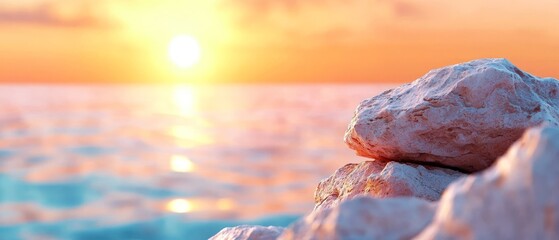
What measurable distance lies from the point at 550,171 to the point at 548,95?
3260 mm

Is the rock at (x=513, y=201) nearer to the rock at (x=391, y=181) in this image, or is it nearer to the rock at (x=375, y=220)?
the rock at (x=375, y=220)

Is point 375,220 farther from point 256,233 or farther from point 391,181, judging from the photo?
point 391,181

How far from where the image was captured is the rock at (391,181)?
4.73m

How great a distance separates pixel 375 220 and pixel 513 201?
54 cm

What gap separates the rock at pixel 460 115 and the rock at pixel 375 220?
7.58 feet

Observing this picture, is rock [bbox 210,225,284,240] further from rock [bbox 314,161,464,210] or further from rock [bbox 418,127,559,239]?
rock [bbox 418,127,559,239]

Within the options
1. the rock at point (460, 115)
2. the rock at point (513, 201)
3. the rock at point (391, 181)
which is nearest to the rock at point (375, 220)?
the rock at point (513, 201)

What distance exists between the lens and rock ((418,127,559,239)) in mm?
2096

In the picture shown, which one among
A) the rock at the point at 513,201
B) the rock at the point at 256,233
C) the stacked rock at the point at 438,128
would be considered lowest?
the rock at the point at 513,201

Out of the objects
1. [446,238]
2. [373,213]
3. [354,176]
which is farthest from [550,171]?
[354,176]

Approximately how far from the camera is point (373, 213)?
2510 mm

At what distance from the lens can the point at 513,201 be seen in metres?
2.12

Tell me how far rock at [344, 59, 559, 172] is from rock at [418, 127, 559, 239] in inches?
Result: 101

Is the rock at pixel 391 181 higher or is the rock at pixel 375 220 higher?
the rock at pixel 391 181
